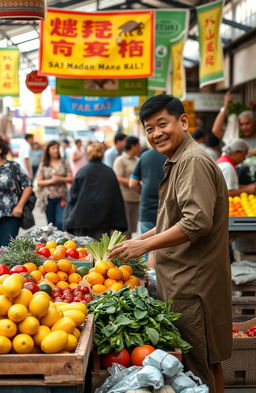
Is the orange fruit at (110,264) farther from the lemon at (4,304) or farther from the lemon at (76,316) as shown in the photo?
the lemon at (4,304)

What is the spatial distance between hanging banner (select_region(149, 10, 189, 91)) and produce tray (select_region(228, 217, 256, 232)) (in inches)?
189

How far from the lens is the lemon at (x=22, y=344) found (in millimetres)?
3066

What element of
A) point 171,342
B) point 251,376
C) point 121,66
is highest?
point 121,66

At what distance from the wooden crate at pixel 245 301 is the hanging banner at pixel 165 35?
558 cm

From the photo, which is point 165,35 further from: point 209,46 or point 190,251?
point 190,251

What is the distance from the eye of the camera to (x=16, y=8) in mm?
5270

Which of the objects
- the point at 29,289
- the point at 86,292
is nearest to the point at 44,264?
the point at 86,292

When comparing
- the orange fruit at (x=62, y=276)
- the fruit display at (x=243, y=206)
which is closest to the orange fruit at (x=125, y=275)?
the orange fruit at (x=62, y=276)

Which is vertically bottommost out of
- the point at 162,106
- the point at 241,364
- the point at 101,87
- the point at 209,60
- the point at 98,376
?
the point at 241,364

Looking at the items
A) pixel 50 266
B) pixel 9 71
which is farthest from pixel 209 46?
pixel 50 266

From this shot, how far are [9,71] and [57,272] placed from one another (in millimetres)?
8917

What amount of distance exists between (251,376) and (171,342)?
2.02 meters

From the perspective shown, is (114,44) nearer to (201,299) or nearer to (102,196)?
(102,196)

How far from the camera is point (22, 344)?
10.1 feet
